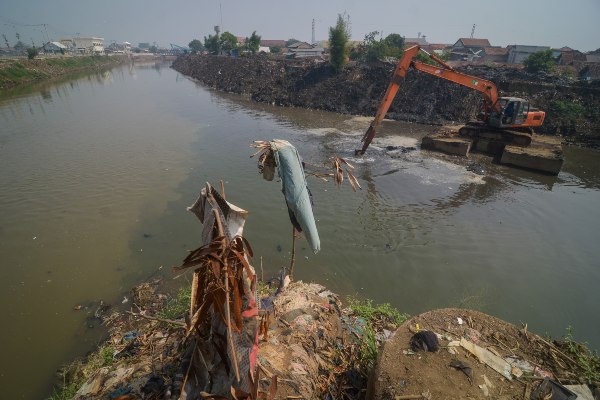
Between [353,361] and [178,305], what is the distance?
3364 mm

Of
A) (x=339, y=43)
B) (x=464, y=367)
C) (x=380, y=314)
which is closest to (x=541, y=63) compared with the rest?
(x=339, y=43)

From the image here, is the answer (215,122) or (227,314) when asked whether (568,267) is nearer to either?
(227,314)

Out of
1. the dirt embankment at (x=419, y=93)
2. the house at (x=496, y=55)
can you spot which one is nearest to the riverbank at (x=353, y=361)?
the dirt embankment at (x=419, y=93)

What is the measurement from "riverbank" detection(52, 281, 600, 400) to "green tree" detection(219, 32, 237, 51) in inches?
2622

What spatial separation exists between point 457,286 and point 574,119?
18798 millimetres

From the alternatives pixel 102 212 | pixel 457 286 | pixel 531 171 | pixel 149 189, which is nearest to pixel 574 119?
pixel 531 171

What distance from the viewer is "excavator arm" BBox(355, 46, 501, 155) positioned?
12773 mm

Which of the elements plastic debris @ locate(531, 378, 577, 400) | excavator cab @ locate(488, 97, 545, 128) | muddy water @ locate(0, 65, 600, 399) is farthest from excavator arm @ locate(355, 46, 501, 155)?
plastic debris @ locate(531, 378, 577, 400)

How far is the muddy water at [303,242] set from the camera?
5867 mm

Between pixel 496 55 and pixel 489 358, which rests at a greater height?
pixel 496 55

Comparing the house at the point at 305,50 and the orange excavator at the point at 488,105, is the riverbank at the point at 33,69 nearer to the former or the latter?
the house at the point at 305,50

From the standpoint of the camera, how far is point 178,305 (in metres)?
5.52

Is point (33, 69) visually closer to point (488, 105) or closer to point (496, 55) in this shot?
point (488, 105)

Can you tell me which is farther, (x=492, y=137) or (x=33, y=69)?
(x=33, y=69)
